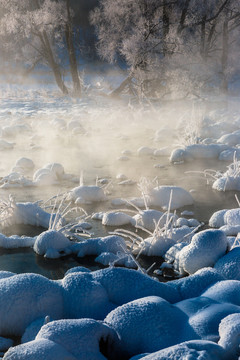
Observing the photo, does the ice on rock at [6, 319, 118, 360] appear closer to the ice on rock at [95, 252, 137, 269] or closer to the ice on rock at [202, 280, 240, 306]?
the ice on rock at [202, 280, 240, 306]

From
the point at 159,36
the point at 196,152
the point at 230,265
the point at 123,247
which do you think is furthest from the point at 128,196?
the point at 159,36

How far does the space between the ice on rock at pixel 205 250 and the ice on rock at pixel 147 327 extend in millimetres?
769

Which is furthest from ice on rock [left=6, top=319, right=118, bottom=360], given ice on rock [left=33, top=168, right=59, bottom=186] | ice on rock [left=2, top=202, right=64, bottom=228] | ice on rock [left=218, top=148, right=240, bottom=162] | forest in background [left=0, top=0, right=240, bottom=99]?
forest in background [left=0, top=0, right=240, bottom=99]

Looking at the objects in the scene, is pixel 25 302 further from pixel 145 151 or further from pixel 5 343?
pixel 145 151

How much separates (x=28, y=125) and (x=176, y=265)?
6.34m

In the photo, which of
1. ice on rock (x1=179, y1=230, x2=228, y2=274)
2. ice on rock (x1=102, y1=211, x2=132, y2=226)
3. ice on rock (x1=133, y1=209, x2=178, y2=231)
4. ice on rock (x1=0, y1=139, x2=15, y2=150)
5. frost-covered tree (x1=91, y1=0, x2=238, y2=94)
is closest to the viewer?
ice on rock (x1=179, y1=230, x2=228, y2=274)

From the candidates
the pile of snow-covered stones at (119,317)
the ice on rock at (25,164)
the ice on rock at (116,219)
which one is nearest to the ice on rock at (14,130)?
the ice on rock at (25,164)

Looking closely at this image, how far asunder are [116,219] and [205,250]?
1213 millimetres

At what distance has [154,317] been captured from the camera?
5.72 ft

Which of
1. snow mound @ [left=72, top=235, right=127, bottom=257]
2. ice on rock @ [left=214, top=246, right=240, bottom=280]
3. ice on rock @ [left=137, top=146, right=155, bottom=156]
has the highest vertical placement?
ice on rock @ [left=214, top=246, right=240, bottom=280]

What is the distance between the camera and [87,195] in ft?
13.9

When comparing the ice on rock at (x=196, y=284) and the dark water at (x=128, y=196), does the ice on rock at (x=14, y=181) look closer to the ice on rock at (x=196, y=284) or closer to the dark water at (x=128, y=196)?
the dark water at (x=128, y=196)

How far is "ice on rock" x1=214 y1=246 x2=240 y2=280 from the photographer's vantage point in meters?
2.38

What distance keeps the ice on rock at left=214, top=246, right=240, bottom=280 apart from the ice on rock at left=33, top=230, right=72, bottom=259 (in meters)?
1.12
